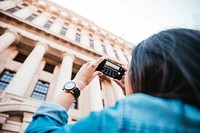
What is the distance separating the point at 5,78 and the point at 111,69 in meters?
12.7

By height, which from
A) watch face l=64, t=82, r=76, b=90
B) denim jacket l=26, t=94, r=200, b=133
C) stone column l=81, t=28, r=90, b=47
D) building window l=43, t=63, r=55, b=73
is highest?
stone column l=81, t=28, r=90, b=47

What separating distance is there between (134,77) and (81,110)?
490 inches

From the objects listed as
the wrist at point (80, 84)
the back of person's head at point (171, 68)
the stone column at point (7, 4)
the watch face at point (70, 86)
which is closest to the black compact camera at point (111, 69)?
the wrist at point (80, 84)

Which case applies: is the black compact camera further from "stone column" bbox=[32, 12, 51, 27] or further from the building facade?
"stone column" bbox=[32, 12, 51, 27]

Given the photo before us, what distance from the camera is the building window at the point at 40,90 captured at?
1157 cm

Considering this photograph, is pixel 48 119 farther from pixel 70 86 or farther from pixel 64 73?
pixel 64 73

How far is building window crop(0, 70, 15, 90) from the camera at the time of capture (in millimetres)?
10734

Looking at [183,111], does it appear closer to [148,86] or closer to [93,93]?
[148,86]

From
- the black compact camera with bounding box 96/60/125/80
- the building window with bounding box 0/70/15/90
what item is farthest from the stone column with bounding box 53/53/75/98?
the black compact camera with bounding box 96/60/125/80

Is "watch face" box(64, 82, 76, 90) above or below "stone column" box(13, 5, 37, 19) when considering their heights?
below

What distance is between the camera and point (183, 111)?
1.98 ft

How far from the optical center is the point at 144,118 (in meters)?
0.62

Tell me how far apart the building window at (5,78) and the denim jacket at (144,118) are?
12.6 metres

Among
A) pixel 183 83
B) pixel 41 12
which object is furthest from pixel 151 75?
pixel 41 12
